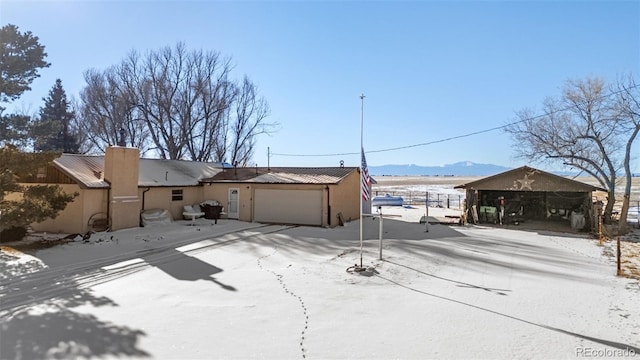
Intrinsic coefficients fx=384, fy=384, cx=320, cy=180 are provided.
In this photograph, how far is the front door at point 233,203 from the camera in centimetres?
2095

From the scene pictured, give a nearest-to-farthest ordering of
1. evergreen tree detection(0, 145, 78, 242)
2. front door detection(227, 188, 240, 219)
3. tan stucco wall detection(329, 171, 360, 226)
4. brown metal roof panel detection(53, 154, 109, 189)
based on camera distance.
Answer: evergreen tree detection(0, 145, 78, 242)
brown metal roof panel detection(53, 154, 109, 189)
tan stucco wall detection(329, 171, 360, 226)
front door detection(227, 188, 240, 219)

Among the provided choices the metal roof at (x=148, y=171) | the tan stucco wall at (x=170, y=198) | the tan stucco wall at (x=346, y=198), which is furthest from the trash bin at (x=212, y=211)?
the tan stucco wall at (x=346, y=198)

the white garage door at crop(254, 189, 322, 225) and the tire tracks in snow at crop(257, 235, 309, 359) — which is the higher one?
the white garage door at crop(254, 189, 322, 225)

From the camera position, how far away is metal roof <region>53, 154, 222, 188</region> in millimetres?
16062

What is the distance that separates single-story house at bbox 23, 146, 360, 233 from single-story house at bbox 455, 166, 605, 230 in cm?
722

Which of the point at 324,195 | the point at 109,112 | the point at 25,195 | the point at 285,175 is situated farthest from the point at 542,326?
the point at 109,112

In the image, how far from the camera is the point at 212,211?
20156 millimetres

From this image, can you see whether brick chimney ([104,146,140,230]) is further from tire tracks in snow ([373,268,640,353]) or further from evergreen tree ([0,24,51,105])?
tire tracks in snow ([373,268,640,353])

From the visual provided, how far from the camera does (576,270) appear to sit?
10.1 m

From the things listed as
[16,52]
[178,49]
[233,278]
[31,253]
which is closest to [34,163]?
[31,253]

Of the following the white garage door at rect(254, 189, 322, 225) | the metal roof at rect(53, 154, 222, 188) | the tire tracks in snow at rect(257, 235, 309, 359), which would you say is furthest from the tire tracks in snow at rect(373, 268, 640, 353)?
the metal roof at rect(53, 154, 222, 188)

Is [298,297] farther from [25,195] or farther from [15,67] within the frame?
[15,67]

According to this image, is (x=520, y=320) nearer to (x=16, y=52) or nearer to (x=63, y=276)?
(x=63, y=276)

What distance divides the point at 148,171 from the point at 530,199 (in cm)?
2448
